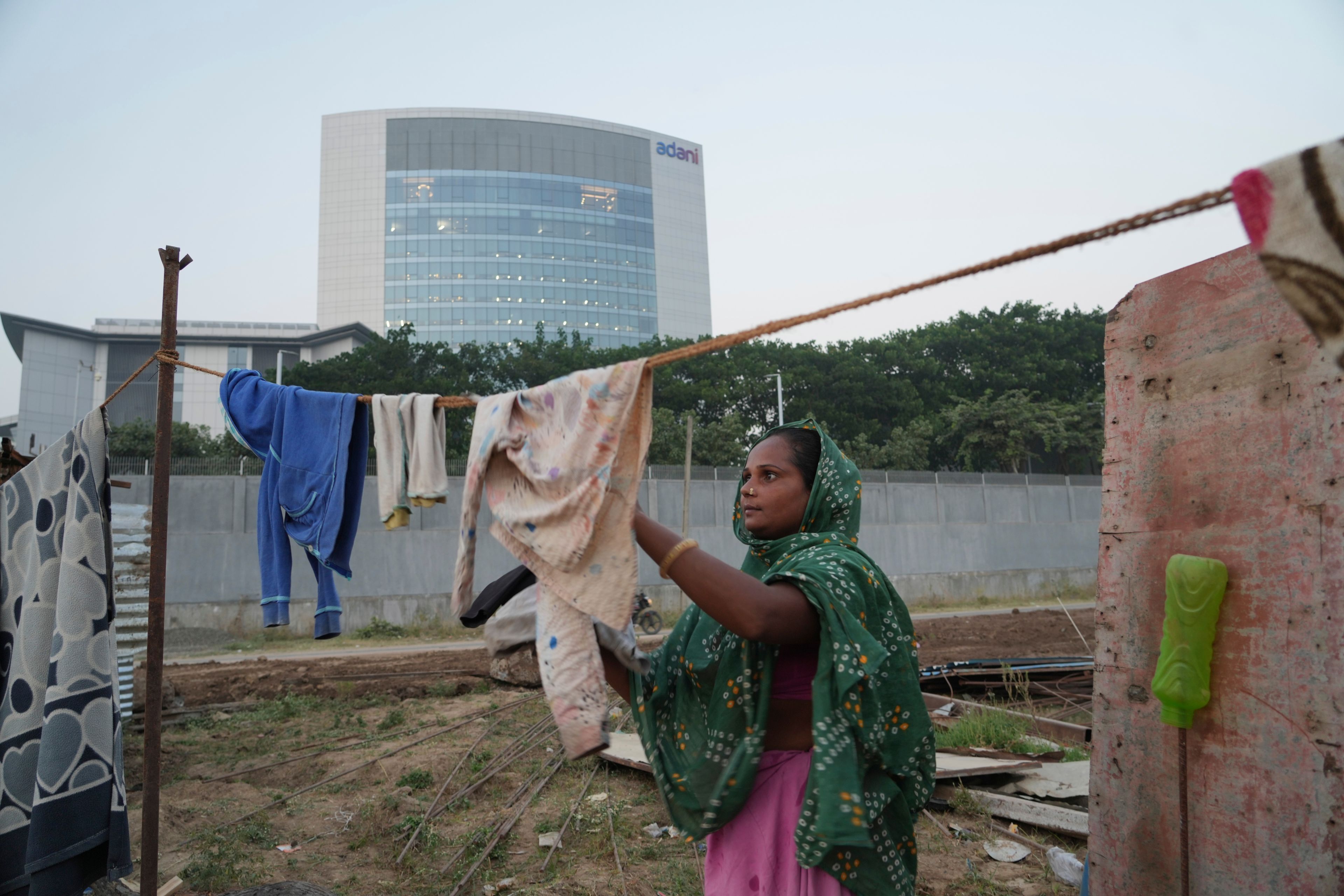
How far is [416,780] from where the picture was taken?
5914 millimetres

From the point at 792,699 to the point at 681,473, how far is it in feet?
61.4

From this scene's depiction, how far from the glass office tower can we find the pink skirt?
67055mm

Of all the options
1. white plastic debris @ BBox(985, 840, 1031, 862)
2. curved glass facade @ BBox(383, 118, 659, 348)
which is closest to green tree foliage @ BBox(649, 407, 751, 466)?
white plastic debris @ BBox(985, 840, 1031, 862)

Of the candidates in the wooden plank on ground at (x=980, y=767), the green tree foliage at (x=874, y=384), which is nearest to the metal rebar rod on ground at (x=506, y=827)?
the wooden plank on ground at (x=980, y=767)

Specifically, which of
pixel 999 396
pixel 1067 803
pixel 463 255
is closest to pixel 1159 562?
pixel 1067 803

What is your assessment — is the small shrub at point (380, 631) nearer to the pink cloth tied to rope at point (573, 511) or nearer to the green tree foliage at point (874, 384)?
the green tree foliage at point (874, 384)

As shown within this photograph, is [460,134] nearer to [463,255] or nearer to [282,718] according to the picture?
[463,255]

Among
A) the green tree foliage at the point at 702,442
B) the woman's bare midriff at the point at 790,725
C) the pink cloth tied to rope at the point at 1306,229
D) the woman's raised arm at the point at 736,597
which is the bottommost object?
the woman's bare midriff at the point at 790,725

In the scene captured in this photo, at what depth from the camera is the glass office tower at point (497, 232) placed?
6950 centimetres

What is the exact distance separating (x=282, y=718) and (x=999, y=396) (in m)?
33.3

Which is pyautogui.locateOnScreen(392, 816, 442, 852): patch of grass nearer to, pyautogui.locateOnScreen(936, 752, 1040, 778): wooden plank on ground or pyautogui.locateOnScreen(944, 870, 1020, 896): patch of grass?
→ pyautogui.locateOnScreen(944, 870, 1020, 896): patch of grass

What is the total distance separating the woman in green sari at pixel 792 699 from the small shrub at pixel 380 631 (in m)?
16.0

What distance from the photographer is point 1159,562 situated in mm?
2422

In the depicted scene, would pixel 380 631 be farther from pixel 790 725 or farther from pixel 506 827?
pixel 790 725
